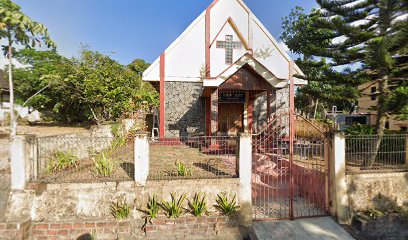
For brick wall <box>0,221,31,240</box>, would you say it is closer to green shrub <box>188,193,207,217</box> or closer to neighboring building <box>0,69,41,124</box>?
green shrub <box>188,193,207,217</box>

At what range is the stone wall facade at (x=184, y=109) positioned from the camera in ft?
34.3

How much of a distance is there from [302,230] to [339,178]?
60.9 inches

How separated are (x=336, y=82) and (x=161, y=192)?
6981mm

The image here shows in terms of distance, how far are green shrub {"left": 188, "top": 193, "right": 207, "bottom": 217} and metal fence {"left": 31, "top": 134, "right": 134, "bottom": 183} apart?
1573 mm

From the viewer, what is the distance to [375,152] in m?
5.49

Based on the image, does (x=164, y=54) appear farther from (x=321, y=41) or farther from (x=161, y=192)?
(x=161, y=192)

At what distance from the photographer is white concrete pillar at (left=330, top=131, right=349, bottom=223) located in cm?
493

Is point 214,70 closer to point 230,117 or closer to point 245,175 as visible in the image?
point 230,117

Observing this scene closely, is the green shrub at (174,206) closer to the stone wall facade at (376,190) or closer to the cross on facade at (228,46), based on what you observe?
the stone wall facade at (376,190)

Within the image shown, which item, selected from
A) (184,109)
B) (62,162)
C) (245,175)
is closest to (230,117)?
(184,109)

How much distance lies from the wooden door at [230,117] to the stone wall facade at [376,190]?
6070 millimetres

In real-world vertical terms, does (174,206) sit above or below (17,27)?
below

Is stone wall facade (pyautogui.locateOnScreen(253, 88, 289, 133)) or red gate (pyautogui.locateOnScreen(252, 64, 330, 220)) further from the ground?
stone wall facade (pyautogui.locateOnScreen(253, 88, 289, 133))

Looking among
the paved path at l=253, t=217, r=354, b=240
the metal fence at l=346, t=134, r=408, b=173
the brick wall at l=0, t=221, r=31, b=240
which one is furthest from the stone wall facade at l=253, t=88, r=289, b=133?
the brick wall at l=0, t=221, r=31, b=240
